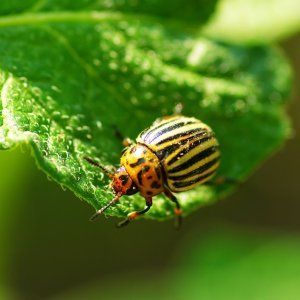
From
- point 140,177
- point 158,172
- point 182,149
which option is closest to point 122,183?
point 140,177

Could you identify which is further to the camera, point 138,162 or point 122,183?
point 138,162

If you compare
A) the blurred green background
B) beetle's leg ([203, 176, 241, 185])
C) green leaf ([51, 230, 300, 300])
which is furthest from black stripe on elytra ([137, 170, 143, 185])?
→ green leaf ([51, 230, 300, 300])

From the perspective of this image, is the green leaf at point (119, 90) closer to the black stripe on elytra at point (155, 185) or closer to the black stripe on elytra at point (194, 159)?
the black stripe on elytra at point (155, 185)

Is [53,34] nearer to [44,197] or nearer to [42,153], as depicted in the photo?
[42,153]

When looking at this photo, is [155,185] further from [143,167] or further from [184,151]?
[184,151]

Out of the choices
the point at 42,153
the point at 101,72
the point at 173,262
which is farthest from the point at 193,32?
the point at 173,262

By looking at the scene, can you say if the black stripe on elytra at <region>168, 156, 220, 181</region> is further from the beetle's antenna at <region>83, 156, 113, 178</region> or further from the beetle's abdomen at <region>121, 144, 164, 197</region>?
the beetle's antenna at <region>83, 156, 113, 178</region>
